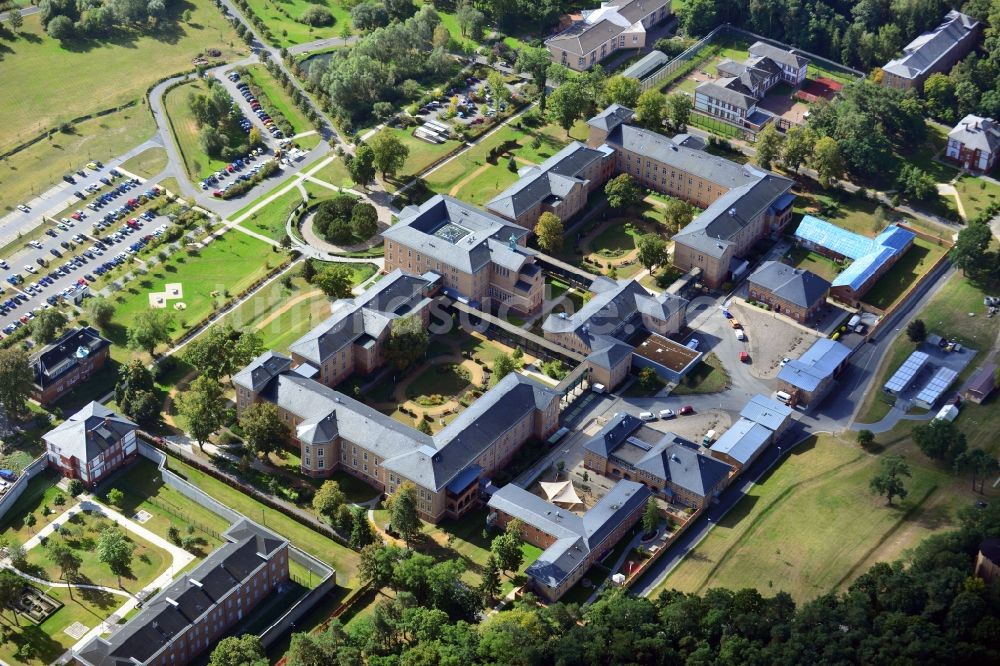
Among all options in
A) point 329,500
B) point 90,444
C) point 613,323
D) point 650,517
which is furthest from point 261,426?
point 613,323

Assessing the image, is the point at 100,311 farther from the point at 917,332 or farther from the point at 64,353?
the point at 917,332

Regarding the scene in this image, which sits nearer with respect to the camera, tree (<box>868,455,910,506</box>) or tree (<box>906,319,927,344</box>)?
tree (<box>868,455,910,506</box>)

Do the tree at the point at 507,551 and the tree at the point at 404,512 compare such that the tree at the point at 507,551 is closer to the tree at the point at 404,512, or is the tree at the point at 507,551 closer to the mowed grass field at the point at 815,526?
the tree at the point at 404,512

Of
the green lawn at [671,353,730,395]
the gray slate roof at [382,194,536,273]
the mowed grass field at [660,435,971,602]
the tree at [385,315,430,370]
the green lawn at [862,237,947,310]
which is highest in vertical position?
the gray slate roof at [382,194,536,273]

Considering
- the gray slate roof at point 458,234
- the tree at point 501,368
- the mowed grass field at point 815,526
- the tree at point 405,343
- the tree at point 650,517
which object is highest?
the gray slate roof at point 458,234

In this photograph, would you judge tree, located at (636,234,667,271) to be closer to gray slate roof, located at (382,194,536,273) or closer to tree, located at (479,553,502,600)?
gray slate roof, located at (382,194,536,273)

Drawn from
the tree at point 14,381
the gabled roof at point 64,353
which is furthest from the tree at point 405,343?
the tree at point 14,381

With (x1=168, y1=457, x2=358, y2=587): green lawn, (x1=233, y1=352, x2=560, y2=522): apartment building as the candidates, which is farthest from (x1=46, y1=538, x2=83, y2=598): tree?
(x1=233, y1=352, x2=560, y2=522): apartment building
